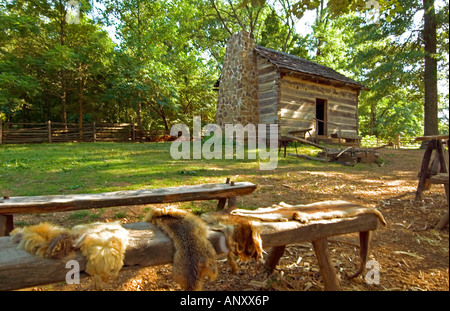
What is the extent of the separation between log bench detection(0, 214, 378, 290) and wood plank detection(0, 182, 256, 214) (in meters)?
1.12

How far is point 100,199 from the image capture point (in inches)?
113

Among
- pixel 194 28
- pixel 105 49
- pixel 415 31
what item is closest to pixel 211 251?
pixel 415 31

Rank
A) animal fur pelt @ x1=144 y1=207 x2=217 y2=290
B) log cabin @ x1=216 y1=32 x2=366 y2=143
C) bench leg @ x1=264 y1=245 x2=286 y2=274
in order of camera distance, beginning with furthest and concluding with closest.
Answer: log cabin @ x1=216 y1=32 x2=366 y2=143
bench leg @ x1=264 y1=245 x2=286 y2=274
animal fur pelt @ x1=144 y1=207 x2=217 y2=290

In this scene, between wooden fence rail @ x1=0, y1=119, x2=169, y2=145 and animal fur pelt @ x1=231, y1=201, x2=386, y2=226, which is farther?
wooden fence rail @ x1=0, y1=119, x2=169, y2=145

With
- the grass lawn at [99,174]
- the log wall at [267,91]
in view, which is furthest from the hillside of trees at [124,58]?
the grass lawn at [99,174]

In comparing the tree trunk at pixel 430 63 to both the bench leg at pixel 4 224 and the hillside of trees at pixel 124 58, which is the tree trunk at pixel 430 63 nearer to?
the bench leg at pixel 4 224

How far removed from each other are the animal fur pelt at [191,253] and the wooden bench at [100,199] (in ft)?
4.40

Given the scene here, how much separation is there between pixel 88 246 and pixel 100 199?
149 cm

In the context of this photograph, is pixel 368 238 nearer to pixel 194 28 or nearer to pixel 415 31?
pixel 415 31

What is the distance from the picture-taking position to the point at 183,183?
18.9ft

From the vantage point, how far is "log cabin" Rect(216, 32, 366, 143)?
12.9 metres

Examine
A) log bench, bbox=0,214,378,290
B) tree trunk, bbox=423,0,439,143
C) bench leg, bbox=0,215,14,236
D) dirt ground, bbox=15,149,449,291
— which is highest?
tree trunk, bbox=423,0,439,143

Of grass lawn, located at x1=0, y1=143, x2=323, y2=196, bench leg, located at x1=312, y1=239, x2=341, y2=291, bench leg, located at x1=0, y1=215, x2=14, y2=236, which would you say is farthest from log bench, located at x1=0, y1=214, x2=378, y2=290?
grass lawn, located at x1=0, y1=143, x2=323, y2=196

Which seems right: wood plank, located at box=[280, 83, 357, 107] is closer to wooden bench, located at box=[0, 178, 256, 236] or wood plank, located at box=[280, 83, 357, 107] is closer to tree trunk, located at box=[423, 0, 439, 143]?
tree trunk, located at box=[423, 0, 439, 143]
